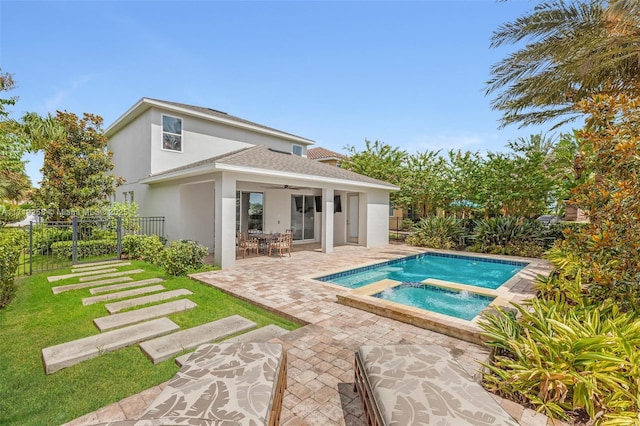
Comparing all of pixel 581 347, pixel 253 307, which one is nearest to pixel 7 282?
pixel 253 307

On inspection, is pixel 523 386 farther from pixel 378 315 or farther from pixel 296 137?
pixel 296 137

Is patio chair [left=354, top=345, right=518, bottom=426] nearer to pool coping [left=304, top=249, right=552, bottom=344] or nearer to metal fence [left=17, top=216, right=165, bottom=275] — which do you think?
pool coping [left=304, top=249, right=552, bottom=344]

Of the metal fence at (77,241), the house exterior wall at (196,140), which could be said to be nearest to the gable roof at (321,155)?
the house exterior wall at (196,140)

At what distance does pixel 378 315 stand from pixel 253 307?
2.80 m

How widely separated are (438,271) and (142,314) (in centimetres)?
1051

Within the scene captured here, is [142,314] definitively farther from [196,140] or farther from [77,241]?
[196,140]

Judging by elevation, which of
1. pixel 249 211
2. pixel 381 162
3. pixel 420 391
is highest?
pixel 381 162

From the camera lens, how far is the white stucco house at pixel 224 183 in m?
11.2

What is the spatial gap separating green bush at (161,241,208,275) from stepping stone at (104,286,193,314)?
6.34ft

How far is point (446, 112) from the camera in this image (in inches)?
649

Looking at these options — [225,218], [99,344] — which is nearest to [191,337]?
[99,344]

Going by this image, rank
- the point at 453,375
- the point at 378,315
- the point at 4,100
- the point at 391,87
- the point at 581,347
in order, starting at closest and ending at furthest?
A: 1. the point at 453,375
2. the point at 581,347
3. the point at 378,315
4. the point at 391,87
5. the point at 4,100

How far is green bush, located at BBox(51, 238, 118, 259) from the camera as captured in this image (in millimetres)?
11648

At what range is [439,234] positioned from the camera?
57.5ft
